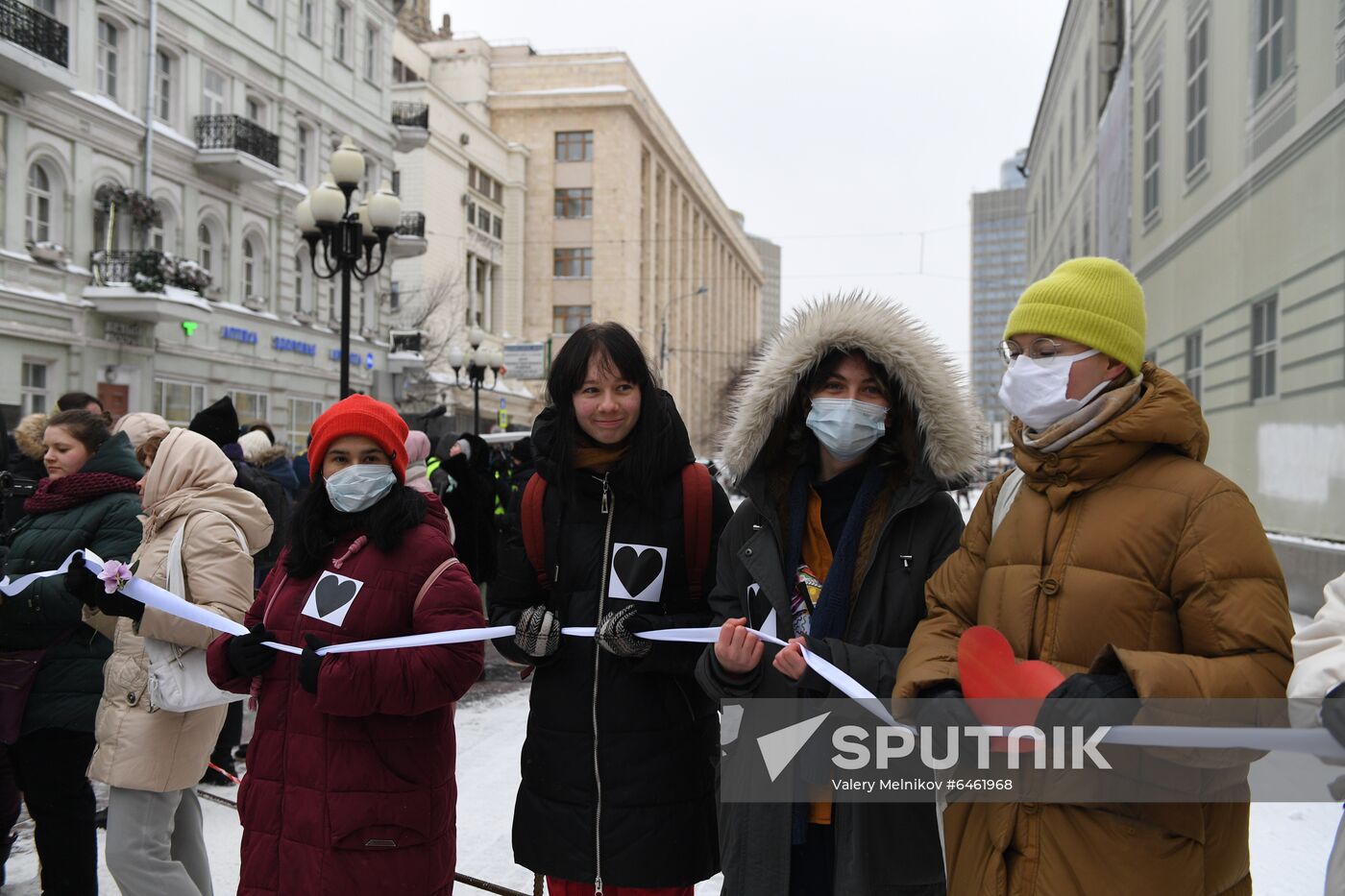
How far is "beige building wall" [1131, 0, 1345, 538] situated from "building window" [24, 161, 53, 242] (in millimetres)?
19410

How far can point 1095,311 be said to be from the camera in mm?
2398

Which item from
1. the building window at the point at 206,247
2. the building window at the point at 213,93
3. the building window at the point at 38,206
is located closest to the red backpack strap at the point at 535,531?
the building window at the point at 38,206

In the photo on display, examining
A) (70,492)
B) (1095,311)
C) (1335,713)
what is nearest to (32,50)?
Result: (70,492)

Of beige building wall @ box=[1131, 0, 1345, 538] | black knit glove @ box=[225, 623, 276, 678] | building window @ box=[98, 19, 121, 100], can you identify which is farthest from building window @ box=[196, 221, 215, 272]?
black knit glove @ box=[225, 623, 276, 678]

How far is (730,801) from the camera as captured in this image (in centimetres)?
276

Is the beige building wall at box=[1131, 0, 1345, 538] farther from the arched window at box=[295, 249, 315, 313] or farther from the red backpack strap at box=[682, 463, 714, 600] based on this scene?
the arched window at box=[295, 249, 315, 313]

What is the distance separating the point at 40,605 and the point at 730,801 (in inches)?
111

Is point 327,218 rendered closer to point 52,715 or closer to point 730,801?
point 52,715

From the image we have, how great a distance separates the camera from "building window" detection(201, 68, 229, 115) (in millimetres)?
24297

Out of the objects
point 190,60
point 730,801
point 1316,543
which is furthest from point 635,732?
point 190,60

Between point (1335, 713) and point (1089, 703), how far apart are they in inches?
15.6

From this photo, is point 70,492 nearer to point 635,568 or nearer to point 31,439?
point 635,568

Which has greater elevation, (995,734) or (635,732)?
(995,734)

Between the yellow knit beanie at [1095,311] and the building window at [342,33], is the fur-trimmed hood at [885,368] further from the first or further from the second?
the building window at [342,33]
